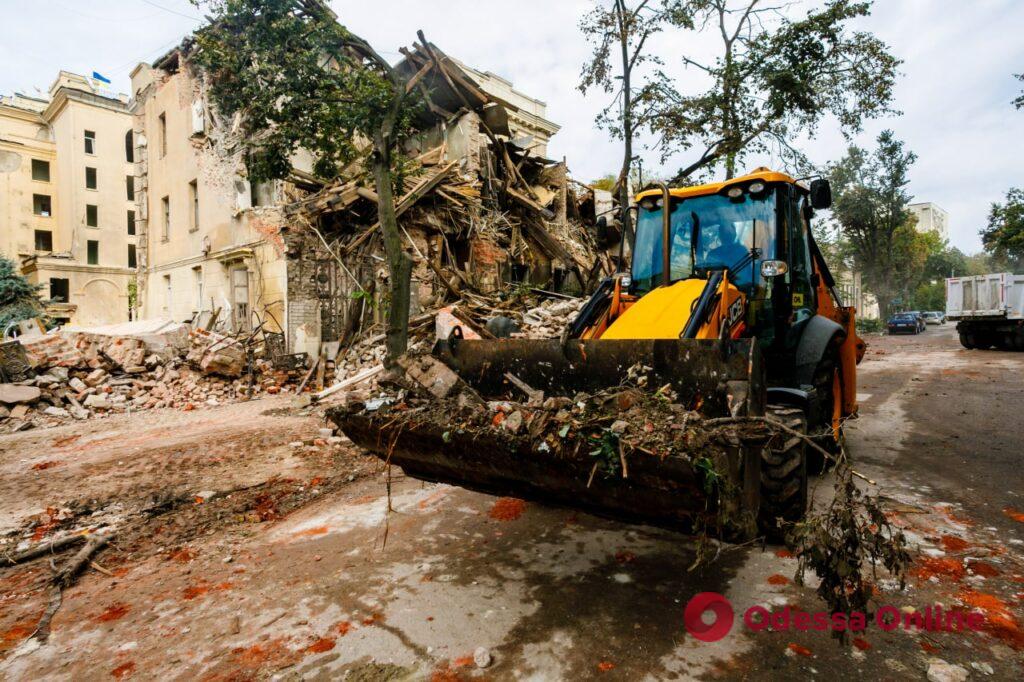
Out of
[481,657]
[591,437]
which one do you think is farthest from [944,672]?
[481,657]

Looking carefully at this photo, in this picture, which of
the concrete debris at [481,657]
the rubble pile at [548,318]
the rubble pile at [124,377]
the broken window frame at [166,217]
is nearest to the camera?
the concrete debris at [481,657]

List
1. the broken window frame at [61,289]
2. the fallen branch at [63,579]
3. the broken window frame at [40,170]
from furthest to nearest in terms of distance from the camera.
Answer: the broken window frame at [40,170] → the broken window frame at [61,289] → the fallen branch at [63,579]

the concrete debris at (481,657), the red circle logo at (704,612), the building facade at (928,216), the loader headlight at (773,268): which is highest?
the building facade at (928,216)

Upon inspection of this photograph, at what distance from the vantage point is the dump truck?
2.45 m

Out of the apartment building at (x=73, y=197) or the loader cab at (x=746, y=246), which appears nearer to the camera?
the loader cab at (x=746, y=246)

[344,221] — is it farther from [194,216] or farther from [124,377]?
[194,216]

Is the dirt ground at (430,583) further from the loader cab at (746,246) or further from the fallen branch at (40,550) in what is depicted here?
the loader cab at (746,246)

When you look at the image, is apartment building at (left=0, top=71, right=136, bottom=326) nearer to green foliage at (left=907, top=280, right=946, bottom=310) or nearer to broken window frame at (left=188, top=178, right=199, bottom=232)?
broken window frame at (left=188, top=178, right=199, bottom=232)

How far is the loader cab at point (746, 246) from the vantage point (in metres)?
4.68

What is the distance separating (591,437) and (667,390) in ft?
1.90

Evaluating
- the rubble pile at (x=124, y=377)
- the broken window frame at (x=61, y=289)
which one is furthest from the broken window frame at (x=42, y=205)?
the rubble pile at (x=124, y=377)

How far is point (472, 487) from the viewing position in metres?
3.40

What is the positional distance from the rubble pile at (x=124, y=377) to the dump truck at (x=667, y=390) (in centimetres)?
969

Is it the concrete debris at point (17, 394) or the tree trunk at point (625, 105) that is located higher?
the tree trunk at point (625, 105)
